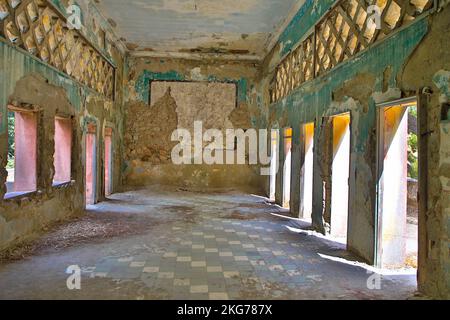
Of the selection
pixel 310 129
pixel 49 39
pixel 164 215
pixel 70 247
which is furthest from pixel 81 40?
pixel 310 129

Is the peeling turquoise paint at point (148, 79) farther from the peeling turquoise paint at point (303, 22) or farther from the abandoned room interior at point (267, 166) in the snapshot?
the peeling turquoise paint at point (303, 22)

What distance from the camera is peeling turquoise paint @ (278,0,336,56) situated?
6802mm

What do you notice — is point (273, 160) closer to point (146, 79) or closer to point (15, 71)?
point (146, 79)

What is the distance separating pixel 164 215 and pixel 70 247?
2934mm

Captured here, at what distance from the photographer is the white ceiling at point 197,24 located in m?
8.41

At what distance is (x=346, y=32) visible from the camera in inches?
230

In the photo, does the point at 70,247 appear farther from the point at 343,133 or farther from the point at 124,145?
the point at 124,145

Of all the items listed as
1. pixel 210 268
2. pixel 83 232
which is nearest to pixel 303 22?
pixel 210 268

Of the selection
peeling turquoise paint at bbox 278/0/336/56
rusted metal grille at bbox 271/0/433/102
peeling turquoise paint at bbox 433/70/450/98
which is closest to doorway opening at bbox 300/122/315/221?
rusted metal grille at bbox 271/0/433/102

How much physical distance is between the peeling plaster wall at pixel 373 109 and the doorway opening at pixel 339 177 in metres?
0.14

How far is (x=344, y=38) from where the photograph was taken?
19.4ft

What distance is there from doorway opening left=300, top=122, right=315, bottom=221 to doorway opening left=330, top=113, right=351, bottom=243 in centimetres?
143

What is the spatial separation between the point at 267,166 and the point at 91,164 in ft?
19.3

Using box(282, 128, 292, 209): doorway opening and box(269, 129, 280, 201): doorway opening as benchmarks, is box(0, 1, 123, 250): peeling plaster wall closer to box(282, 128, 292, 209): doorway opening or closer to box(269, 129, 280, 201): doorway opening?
box(282, 128, 292, 209): doorway opening
